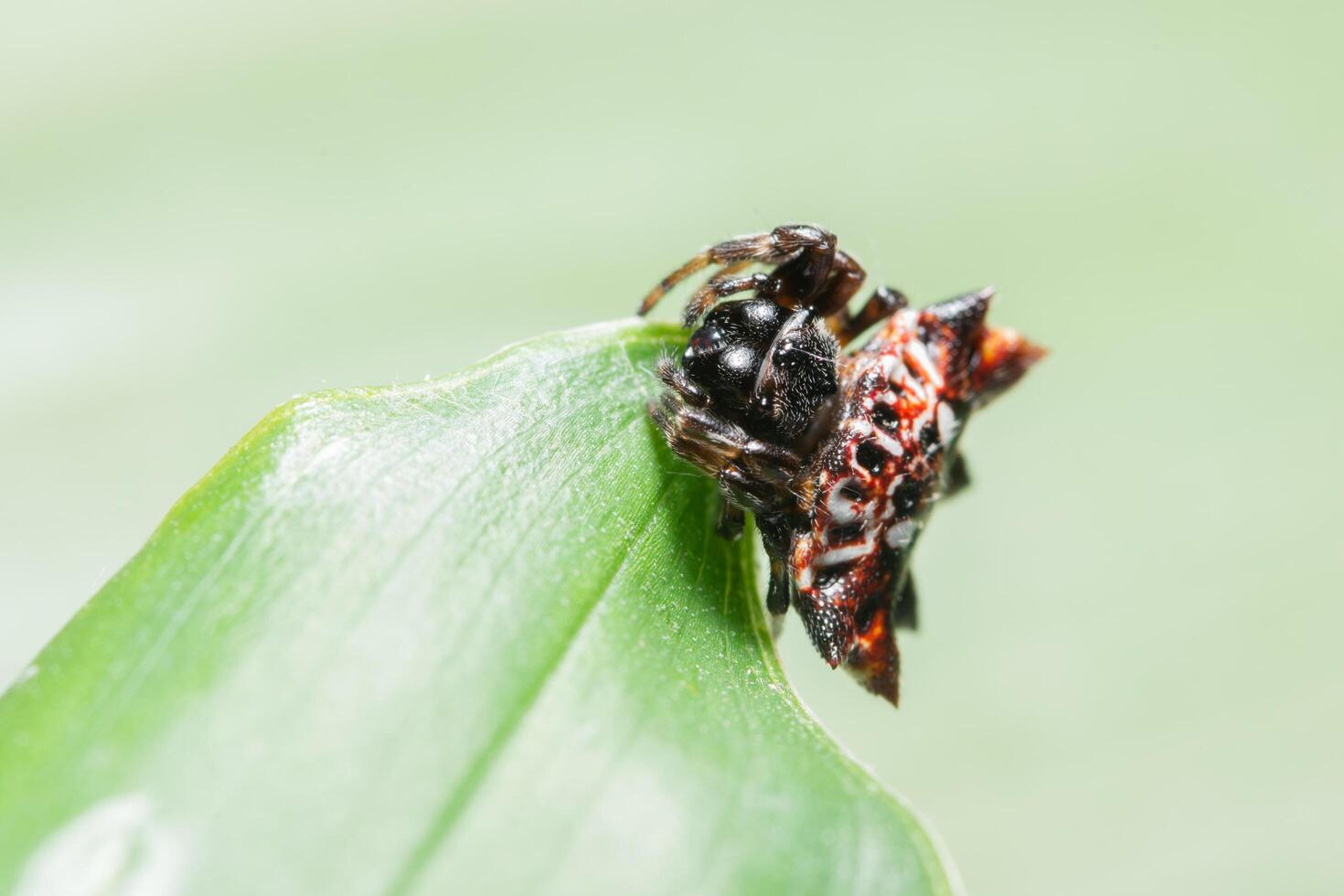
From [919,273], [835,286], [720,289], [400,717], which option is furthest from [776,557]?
[919,273]

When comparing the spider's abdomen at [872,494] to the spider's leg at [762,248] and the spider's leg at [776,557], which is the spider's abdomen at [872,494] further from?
the spider's leg at [762,248]

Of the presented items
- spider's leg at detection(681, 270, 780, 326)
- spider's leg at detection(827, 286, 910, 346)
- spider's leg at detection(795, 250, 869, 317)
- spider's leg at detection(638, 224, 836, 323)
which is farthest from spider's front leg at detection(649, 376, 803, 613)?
spider's leg at detection(827, 286, 910, 346)

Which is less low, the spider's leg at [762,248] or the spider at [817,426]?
the spider's leg at [762,248]

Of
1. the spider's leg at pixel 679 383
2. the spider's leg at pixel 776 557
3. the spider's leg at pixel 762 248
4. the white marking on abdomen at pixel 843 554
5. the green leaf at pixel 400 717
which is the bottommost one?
the green leaf at pixel 400 717

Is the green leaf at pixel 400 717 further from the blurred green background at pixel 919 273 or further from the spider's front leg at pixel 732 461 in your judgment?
the blurred green background at pixel 919 273

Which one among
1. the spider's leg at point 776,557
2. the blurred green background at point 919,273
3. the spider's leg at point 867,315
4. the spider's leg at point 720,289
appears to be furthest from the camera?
the blurred green background at point 919,273

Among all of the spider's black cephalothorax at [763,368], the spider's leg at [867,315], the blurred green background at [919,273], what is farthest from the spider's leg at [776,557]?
the blurred green background at [919,273]

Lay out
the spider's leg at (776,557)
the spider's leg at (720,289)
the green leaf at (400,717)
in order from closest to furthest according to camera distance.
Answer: the green leaf at (400,717) → the spider's leg at (776,557) → the spider's leg at (720,289)

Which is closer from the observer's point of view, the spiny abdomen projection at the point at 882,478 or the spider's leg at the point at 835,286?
the spiny abdomen projection at the point at 882,478
